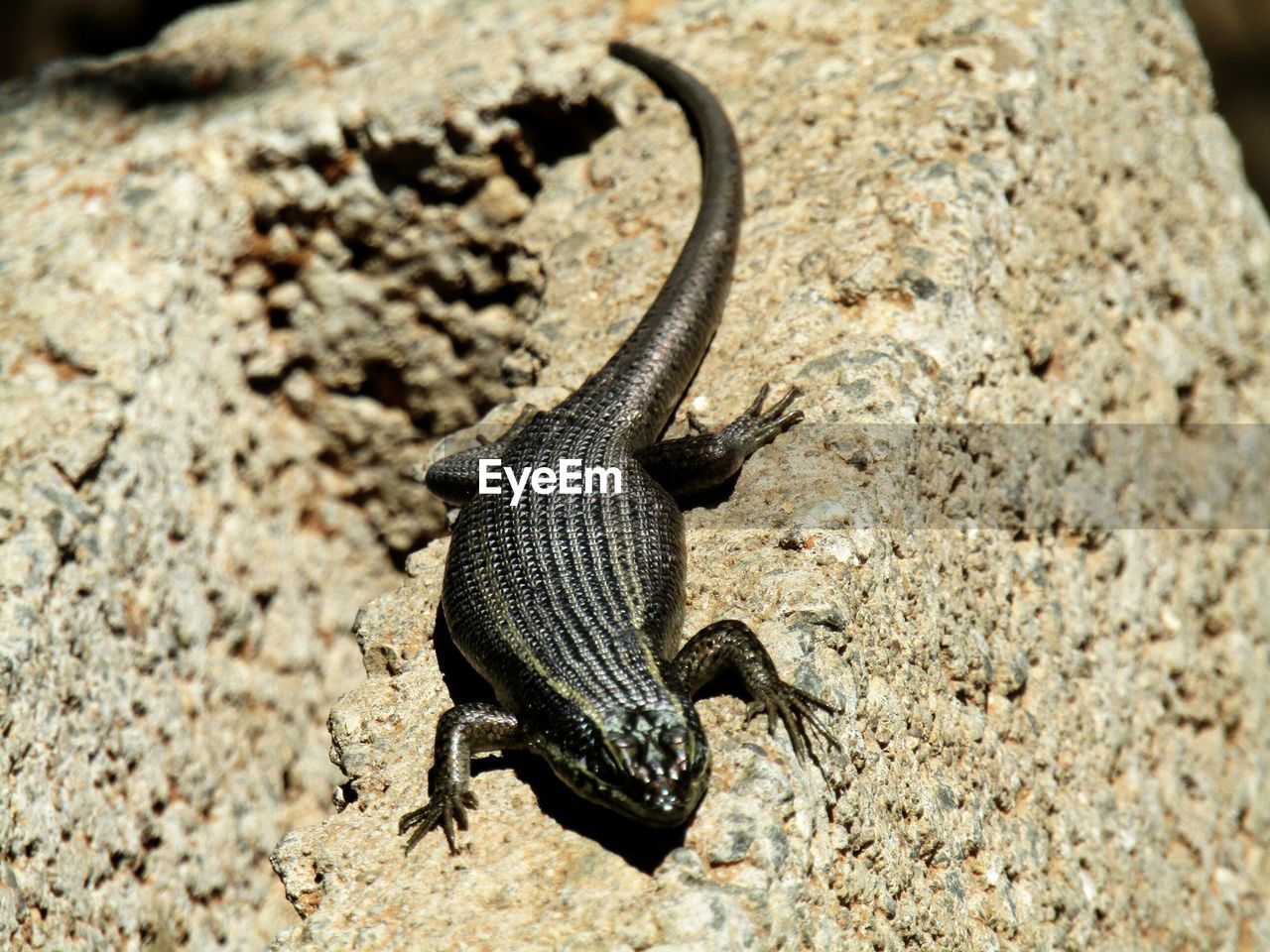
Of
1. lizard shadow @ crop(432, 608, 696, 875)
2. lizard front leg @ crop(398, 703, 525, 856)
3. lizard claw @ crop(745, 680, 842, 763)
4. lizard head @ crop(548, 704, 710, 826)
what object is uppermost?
lizard head @ crop(548, 704, 710, 826)

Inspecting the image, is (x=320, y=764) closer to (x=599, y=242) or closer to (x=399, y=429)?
(x=399, y=429)

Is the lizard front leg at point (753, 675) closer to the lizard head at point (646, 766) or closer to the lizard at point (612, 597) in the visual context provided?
the lizard at point (612, 597)

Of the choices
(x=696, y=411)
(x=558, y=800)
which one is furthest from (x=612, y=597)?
(x=696, y=411)

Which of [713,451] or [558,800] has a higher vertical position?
[713,451]

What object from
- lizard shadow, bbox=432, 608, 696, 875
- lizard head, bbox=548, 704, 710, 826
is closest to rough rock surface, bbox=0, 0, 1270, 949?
lizard shadow, bbox=432, 608, 696, 875

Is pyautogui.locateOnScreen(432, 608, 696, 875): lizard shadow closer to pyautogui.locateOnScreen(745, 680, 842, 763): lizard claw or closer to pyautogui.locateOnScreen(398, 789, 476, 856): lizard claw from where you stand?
pyautogui.locateOnScreen(398, 789, 476, 856): lizard claw

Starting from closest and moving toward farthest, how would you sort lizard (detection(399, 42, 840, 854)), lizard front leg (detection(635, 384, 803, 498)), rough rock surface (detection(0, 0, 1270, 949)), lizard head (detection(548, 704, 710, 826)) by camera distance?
lizard head (detection(548, 704, 710, 826))
lizard (detection(399, 42, 840, 854))
rough rock surface (detection(0, 0, 1270, 949))
lizard front leg (detection(635, 384, 803, 498))

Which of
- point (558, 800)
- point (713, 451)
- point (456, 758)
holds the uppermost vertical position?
point (713, 451)

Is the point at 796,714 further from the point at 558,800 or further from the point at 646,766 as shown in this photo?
the point at 558,800
